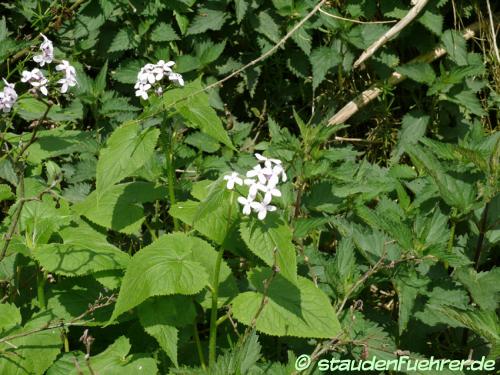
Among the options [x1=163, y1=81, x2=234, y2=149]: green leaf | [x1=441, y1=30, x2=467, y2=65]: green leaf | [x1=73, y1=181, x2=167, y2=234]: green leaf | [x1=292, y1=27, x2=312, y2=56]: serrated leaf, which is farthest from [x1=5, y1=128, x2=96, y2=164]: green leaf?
[x1=441, y1=30, x2=467, y2=65]: green leaf

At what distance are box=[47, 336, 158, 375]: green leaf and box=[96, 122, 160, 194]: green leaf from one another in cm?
48

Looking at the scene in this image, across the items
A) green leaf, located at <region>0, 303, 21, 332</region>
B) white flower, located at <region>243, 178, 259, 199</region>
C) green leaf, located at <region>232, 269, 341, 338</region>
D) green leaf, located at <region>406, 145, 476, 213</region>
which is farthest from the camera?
green leaf, located at <region>406, 145, 476, 213</region>

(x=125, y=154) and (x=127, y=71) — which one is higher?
(x=125, y=154)

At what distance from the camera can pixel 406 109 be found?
12.5 ft

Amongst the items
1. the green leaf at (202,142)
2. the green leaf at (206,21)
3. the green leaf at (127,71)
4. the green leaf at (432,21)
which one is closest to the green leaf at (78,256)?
the green leaf at (202,142)

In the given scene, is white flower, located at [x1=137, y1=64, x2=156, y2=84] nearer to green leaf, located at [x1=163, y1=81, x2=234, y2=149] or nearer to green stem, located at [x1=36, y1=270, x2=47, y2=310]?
green leaf, located at [x1=163, y1=81, x2=234, y2=149]

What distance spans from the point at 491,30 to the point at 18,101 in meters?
2.46

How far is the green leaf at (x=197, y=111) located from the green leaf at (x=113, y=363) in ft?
2.23

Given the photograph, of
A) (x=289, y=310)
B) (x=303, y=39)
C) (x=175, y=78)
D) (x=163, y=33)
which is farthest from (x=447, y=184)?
(x=163, y=33)

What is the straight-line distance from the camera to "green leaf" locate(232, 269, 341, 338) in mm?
1921

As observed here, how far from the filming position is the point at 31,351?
197cm

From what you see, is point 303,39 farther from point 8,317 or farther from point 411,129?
point 8,317

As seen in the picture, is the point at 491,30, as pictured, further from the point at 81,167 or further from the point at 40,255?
the point at 40,255

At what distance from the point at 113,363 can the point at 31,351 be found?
9.5 inches
